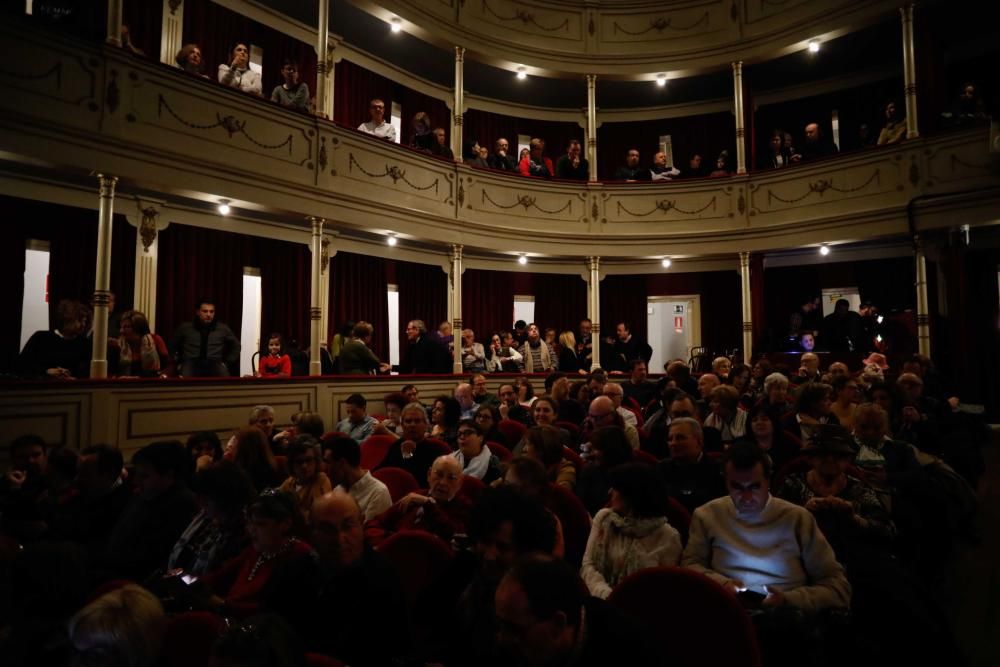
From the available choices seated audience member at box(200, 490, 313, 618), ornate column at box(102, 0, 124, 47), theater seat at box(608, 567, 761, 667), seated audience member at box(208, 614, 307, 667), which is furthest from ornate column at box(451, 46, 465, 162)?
seated audience member at box(208, 614, 307, 667)

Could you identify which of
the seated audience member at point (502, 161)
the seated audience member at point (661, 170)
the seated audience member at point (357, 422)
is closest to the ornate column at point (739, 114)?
the seated audience member at point (661, 170)

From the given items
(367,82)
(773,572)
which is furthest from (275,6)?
(773,572)

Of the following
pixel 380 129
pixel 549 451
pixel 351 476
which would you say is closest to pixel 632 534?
pixel 549 451

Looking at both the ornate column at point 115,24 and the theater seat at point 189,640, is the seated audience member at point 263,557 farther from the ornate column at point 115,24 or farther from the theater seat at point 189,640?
the ornate column at point 115,24

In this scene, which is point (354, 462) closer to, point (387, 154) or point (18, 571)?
point (18, 571)

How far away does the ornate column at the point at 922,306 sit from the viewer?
8164mm

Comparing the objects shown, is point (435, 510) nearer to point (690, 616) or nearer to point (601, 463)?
→ point (601, 463)

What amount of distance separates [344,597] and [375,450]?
265 cm

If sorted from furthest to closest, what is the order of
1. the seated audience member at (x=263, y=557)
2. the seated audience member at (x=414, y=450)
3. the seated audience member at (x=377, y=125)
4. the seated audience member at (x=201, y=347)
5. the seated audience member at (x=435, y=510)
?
the seated audience member at (x=377, y=125), the seated audience member at (x=201, y=347), the seated audience member at (x=414, y=450), the seated audience member at (x=435, y=510), the seated audience member at (x=263, y=557)

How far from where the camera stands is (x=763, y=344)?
973cm

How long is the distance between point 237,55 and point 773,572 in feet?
25.4

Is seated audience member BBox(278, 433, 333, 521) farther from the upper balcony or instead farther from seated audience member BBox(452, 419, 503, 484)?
the upper balcony

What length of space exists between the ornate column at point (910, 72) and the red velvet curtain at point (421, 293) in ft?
23.9

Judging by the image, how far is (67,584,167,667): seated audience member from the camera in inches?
56.9
